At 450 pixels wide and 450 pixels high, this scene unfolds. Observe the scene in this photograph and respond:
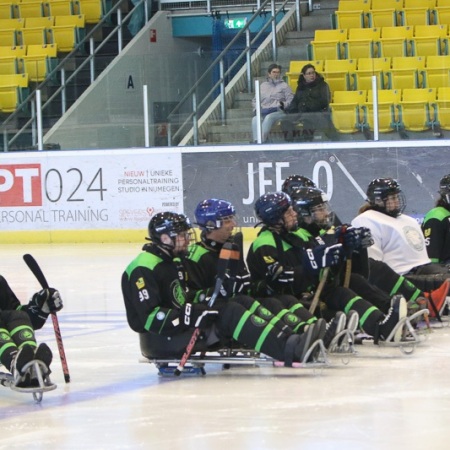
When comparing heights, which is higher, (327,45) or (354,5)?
(354,5)

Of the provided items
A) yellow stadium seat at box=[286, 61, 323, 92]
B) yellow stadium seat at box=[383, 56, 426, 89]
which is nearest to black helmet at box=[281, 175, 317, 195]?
yellow stadium seat at box=[286, 61, 323, 92]

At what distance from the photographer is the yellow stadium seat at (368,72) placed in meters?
15.5

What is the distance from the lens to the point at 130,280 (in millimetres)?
6586

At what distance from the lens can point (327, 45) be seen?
17016 mm

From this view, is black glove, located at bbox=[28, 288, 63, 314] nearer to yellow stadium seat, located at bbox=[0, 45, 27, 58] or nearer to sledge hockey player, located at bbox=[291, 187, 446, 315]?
sledge hockey player, located at bbox=[291, 187, 446, 315]

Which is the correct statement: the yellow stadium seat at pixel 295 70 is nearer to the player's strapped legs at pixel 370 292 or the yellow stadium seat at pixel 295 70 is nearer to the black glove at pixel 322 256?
the player's strapped legs at pixel 370 292

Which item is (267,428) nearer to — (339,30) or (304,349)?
(304,349)

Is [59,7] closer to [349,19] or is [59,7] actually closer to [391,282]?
[349,19]

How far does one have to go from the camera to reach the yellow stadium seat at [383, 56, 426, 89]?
1565 cm

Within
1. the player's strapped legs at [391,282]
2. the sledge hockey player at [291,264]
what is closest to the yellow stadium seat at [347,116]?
the player's strapped legs at [391,282]

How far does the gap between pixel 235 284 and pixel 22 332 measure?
1.16 meters

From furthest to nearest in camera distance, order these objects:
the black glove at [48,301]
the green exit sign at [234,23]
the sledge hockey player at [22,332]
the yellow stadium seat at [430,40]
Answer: the green exit sign at [234,23] < the yellow stadium seat at [430,40] < the black glove at [48,301] < the sledge hockey player at [22,332]

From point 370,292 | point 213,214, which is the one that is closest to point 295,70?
point 370,292

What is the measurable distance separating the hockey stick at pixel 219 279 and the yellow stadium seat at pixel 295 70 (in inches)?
360
